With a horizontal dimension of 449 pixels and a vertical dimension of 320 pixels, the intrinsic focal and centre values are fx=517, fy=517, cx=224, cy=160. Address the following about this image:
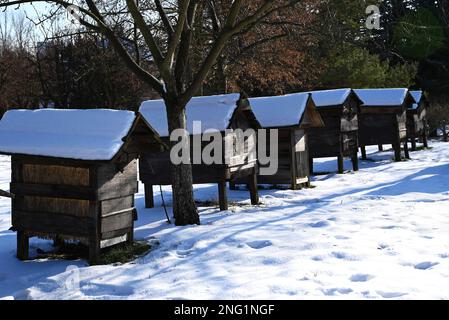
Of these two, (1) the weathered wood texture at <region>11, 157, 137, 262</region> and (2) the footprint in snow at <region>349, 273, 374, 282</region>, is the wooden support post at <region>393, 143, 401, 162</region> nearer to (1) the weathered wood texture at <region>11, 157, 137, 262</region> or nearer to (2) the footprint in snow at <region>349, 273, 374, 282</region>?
(1) the weathered wood texture at <region>11, 157, 137, 262</region>

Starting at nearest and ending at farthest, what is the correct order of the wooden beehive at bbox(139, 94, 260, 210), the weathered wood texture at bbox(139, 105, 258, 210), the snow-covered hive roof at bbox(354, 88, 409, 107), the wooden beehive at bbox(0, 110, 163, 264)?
the wooden beehive at bbox(0, 110, 163, 264), the wooden beehive at bbox(139, 94, 260, 210), the weathered wood texture at bbox(139, 105, 258, 210), the snow-covered hive roof at bbox(354, 88, 409, 107)

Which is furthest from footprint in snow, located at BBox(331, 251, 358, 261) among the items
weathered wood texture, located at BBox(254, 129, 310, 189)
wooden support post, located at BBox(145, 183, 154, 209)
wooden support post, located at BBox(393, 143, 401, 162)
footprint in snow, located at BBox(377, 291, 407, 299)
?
wooden support post, located at BBox(393, 143, 401, 162)

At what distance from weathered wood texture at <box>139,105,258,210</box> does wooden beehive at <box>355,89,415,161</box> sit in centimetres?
1084

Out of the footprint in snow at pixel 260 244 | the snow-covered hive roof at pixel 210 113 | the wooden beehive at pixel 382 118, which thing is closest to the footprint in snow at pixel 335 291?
the footprint in snow at pixel 260 244

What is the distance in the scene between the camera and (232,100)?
11977mm

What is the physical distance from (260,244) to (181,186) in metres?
2.30

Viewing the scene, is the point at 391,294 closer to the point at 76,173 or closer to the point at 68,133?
the point at 76,173

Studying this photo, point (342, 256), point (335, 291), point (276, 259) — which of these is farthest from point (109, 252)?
point (335, 291)

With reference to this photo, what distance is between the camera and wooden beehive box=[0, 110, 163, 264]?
7918 mm

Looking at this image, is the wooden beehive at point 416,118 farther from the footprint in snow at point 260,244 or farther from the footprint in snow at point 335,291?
the footprint in snow at point 335,291

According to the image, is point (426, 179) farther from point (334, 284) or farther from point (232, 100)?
point (334, 284)

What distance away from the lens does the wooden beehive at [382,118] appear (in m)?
22.3

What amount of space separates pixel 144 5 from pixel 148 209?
522 centimetres

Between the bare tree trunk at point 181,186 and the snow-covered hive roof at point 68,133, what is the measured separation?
1.92 m
